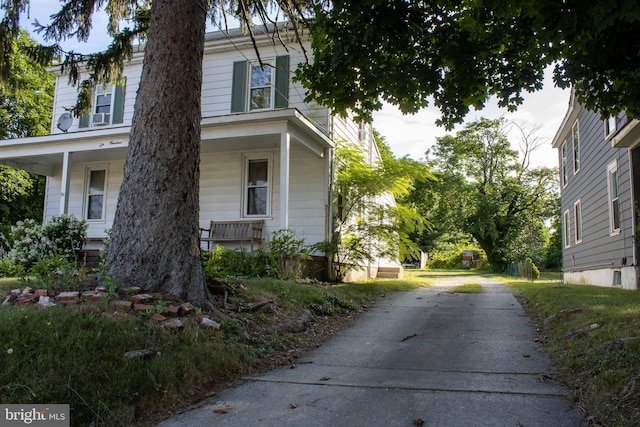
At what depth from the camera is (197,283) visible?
5637mm

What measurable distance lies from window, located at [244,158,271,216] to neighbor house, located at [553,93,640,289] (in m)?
7.75

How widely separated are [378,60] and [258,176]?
28.2ft

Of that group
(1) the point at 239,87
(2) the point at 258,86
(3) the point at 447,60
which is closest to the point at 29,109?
(1) the point at 239,87

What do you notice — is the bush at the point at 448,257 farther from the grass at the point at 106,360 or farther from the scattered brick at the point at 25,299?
the scattered brick at the point at 25,299

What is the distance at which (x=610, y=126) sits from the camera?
1164 centimetres

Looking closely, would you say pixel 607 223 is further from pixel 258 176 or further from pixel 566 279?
pixel 258 176

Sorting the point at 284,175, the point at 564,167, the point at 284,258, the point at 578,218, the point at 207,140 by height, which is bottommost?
the point at 284,258

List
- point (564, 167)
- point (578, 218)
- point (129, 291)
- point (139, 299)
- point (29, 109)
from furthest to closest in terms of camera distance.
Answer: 1. point (29, 109)
2. point (564, 167)
3. point (578, 218)
4. point (129, 291)
5. point (139, 299)

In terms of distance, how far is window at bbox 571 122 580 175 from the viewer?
15.3m

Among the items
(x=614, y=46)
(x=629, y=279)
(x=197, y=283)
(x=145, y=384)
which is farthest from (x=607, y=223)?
(x=145, y=384)

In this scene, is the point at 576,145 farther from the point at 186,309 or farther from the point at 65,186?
the point at 65,186

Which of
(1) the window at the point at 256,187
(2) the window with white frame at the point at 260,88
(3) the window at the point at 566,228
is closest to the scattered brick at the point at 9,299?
(1) the window at the point at 256,187

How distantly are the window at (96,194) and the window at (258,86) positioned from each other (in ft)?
14.9

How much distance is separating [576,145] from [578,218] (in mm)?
2380
